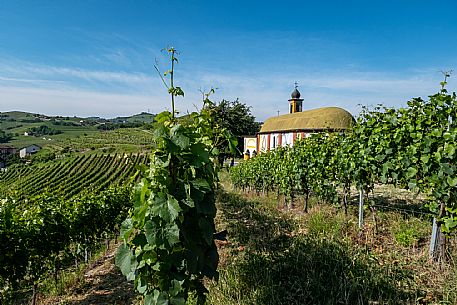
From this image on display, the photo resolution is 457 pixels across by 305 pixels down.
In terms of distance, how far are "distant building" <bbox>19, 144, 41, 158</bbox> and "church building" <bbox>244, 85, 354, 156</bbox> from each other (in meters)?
80.9

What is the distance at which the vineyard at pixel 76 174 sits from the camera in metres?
43.8

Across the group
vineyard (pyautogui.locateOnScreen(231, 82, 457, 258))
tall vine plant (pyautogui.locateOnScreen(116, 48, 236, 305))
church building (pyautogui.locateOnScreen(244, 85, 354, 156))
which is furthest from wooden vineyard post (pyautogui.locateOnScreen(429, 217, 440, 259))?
church building (pyautogui.locateOnScreen(244, 85, 354, 156))

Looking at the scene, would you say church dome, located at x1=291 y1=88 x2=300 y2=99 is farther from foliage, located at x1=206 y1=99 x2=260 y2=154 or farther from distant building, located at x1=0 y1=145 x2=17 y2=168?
distant building, located at x1=0 y1=145 x2=17 y2=168

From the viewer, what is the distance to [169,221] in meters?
2.22

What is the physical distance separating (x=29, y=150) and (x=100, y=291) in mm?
109131

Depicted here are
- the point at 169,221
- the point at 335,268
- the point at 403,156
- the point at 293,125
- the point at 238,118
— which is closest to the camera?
the point at 169,221

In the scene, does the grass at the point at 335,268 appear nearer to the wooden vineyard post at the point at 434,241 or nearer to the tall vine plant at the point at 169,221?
the wooden vineyard post at the point at 434,241

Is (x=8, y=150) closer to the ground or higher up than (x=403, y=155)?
closer to the ground

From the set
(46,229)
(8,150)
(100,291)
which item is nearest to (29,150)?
(8,150)

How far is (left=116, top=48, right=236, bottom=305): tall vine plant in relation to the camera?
2.28 m

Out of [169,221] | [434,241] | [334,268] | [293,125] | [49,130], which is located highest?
[293,125]

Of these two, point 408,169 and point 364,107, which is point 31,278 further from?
point 364,107

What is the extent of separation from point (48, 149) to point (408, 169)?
332ft

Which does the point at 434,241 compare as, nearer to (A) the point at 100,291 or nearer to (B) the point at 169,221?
(B) the point at 169,221
